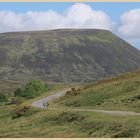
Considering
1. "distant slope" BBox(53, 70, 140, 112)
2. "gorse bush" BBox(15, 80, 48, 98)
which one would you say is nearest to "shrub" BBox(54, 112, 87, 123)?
"distant slope" BBox(53, 70, 140, 112)

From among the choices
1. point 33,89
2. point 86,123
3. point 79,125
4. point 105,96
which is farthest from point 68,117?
point 33,89

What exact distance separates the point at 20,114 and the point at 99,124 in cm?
3343

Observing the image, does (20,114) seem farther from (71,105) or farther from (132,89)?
(132,89)

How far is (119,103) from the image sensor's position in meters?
74.9

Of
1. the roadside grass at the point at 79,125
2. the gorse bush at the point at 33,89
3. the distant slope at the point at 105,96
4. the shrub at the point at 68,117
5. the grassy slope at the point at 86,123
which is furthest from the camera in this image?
the gorse bush at the point at 33,89

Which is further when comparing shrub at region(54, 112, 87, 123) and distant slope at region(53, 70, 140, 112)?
distant slope at region(53, 70, 140, 112)

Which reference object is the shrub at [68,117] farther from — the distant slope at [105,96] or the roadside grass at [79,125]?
the distant slope at [105,96]

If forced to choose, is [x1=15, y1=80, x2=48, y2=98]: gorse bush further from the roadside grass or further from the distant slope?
the roadside grass

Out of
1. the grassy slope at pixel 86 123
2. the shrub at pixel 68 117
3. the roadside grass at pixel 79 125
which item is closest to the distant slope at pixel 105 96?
the grassy slope at pixel 86 123

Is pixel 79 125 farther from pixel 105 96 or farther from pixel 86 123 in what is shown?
pixel 105 96

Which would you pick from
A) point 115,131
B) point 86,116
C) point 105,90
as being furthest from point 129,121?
point 105,90

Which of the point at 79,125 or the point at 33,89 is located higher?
the point at 33,89

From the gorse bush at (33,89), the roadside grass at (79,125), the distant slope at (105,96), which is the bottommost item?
the roadside grass at (79,125)

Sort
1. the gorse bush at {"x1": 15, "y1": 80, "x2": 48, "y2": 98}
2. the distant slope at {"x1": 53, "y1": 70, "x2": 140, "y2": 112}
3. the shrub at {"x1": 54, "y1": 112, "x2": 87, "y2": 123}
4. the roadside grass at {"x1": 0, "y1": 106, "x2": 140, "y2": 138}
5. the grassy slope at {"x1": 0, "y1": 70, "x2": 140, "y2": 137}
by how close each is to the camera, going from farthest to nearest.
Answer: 1. the gorse bush at {"x1": 15, "y1": 80, "x2": 48, "y2": 98}
2. the distant slope at {"x1": 53, "y1": 70, "x2": 140, "y2": 112}
3. the shrub at {"x1": 54, "y1": 112, "x2": 87, "y2": 123}
4. the grassy slope at {"x1": 0, "y1": 70, "x2": 140, "y2": 137}
5. the roadside grass at {"x1": 0, "y1": 106, "x2": 140, "y2": 138}
